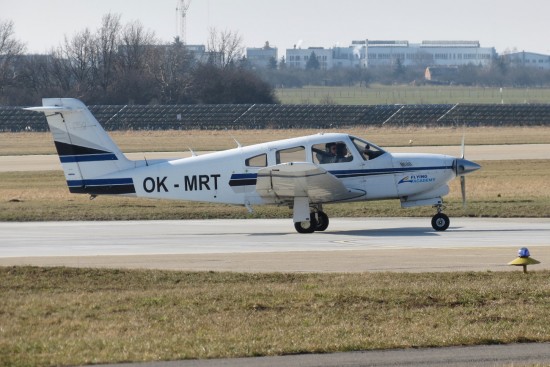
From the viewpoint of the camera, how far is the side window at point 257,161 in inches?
896

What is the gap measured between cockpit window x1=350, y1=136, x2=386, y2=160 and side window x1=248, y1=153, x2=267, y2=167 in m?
2.03

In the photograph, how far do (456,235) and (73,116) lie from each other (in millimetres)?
8664

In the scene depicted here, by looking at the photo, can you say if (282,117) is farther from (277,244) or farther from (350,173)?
(277,244)

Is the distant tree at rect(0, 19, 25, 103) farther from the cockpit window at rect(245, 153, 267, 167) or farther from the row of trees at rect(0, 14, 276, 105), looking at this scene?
the cockpit window at rect(245, 153, 267, 167)

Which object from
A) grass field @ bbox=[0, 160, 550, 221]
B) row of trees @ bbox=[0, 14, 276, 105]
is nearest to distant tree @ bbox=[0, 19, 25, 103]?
row of trees @ bbox=[0, 14, 276, 105]

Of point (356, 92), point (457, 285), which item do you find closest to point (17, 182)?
point (457, 285)

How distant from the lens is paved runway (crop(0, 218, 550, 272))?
17.9 m

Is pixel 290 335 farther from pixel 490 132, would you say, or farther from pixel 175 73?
pixel 175 73

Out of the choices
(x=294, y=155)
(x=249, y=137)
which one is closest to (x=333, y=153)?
(x=294, y=155)

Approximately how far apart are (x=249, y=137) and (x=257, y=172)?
1589 inches

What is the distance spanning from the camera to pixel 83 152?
22672 millimetres

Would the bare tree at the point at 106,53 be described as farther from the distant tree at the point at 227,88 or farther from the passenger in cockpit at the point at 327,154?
the passenger in cockpit at the point at 327,154

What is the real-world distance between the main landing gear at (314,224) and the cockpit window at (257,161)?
1532 mm

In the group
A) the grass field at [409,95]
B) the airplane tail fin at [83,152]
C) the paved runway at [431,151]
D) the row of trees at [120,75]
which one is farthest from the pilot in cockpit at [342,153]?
the grass field at [409,95]
